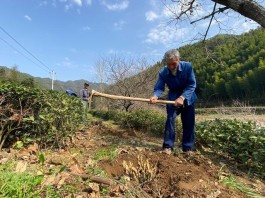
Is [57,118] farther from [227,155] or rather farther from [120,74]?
[120,74]

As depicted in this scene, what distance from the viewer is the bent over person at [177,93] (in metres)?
4.72

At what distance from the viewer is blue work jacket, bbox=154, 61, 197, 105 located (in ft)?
16.1

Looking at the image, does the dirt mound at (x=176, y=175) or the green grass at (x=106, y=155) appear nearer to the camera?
the dirt mound at (x=176, y=175)

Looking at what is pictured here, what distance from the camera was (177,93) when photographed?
16.8 ft

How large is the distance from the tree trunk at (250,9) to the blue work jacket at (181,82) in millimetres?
1602

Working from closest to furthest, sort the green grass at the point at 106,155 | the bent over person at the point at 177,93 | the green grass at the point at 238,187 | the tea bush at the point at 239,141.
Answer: the green grass at the point at 238,187
the green grass at the point at 106,155
the tea bush at the point at 239,141
the bent over person at the point at 177,93

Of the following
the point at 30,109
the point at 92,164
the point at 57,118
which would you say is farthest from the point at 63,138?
the point at 92,164

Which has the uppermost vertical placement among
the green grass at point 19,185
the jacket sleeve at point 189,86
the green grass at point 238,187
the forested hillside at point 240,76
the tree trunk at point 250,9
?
the forested hillside at point 240,76

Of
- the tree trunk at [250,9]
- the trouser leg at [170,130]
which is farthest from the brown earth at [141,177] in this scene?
the tree trunk at [250,9]

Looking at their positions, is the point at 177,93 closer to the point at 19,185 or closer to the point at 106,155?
the point at 106,155

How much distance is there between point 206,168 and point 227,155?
5.75 feet

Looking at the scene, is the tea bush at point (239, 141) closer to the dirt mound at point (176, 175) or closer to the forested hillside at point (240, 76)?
the dirt mound at point (176, 175)

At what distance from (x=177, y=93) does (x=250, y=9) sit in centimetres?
207

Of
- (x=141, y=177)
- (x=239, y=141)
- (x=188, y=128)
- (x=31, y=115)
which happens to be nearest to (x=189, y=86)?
(x=188, y=128)
